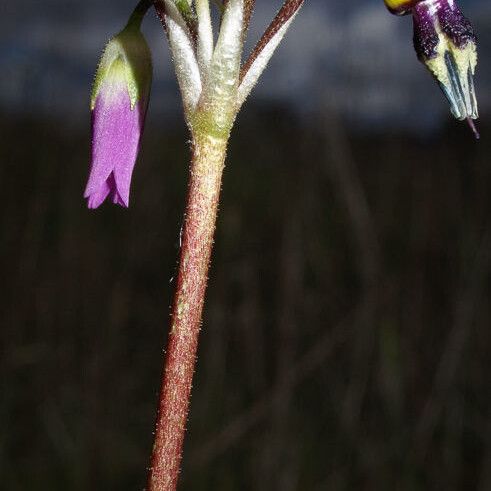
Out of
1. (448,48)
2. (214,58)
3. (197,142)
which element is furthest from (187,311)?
(448,48)

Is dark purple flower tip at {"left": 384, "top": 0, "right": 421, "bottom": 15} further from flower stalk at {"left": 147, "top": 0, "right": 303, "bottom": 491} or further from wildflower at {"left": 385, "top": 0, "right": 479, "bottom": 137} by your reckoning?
flower stalk at {"left": 147, "top": 0, "right": 303, "bottom": 491}

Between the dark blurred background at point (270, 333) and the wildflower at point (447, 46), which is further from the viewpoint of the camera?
the dark blurred background at point (270, 333)

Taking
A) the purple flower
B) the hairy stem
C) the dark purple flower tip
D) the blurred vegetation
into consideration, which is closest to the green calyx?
the purple flower

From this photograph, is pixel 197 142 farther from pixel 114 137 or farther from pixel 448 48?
pixel 448 48

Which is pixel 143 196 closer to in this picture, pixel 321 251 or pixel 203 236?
pixel 321 251

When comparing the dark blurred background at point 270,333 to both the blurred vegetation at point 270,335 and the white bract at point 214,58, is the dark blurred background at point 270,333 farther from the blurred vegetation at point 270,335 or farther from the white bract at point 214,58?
the white bract at point 214,58

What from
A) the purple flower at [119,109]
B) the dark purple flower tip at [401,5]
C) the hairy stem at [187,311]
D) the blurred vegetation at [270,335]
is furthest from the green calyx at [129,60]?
the blurred vegetation at [270,335]
